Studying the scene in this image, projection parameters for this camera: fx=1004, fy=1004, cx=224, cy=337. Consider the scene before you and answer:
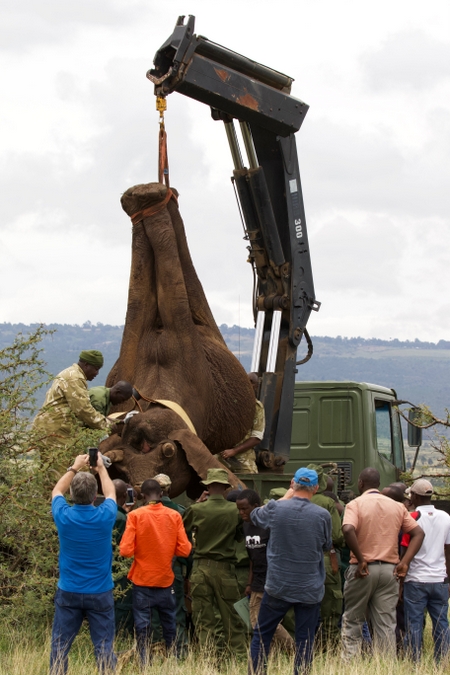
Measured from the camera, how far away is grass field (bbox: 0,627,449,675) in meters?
6.93

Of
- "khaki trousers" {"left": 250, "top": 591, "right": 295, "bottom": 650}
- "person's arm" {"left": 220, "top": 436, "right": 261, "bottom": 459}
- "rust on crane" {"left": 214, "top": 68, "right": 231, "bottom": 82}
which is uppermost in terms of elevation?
"rust on crane" {"left": 214, "top": 68, "right": 231, "bottom": 82}

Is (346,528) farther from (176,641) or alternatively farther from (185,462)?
(185,462)

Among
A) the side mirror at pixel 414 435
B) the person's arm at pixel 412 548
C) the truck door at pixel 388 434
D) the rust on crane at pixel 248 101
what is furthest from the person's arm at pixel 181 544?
the side mirror at pixel 414 435

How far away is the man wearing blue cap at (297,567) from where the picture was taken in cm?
687

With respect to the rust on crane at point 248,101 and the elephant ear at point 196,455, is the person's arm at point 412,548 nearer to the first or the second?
the elephant ear at point 196,455

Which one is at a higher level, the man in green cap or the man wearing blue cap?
the man in green cap

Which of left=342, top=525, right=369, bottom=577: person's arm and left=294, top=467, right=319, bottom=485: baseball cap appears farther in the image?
left=342, top=525, right=369, bottom=577: person's arm

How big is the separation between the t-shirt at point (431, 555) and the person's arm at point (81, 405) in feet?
9.51

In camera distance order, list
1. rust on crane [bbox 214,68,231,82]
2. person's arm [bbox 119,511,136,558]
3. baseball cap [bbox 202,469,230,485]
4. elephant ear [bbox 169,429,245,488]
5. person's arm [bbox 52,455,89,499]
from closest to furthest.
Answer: person's arm [bbox 52,455,89,499] < person's arm [bbox 119,511,136,558] < baseball cap [bbox 202,469,230,485] < elephant ear [bbox 169,429,245,488] < rust on crane [bbox 214,68,231,82]

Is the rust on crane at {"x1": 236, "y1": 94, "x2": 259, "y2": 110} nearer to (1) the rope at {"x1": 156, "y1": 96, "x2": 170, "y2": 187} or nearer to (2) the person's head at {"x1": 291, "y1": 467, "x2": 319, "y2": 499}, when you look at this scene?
(1) the rope at {"x1": 156, "y1": 96, "x2": 170, "y2": 187}

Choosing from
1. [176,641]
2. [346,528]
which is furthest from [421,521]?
[176,641]

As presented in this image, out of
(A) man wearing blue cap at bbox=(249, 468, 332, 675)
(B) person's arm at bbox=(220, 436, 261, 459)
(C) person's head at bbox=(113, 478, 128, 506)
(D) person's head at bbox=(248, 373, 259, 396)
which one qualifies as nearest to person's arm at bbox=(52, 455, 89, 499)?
(A) man wearing blue cap at bbox=(249, 468, 332, 675)

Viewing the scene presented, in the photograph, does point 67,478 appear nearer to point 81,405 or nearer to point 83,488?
point 83,488

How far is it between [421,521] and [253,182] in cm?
501
